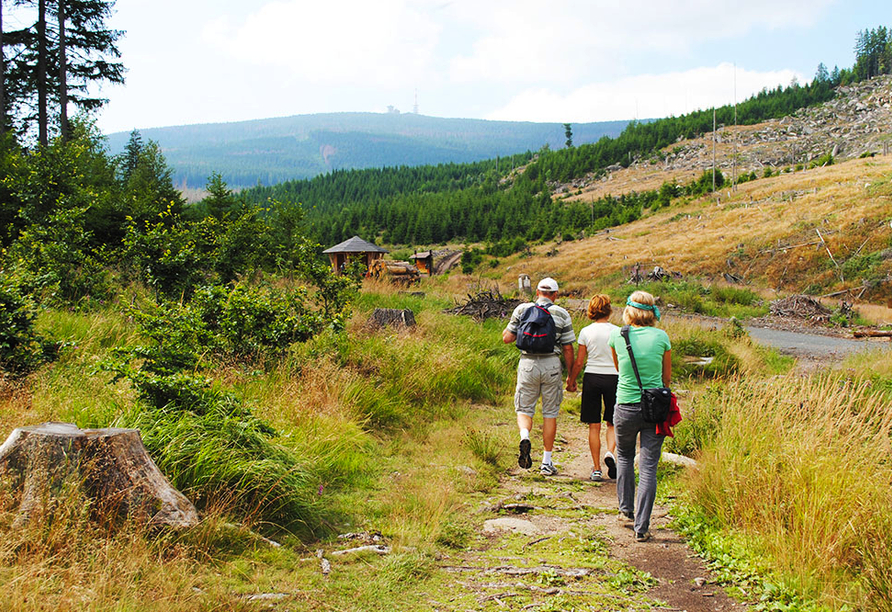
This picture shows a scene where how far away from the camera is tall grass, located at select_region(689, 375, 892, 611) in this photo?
319 centimetres

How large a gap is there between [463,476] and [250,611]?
112 inches

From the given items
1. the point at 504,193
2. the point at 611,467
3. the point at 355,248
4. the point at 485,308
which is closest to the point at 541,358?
the point at 611,467

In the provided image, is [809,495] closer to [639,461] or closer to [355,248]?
[639,461]

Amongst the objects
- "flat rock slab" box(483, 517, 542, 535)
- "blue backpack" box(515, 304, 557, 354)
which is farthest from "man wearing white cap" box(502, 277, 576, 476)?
"flat rock slab" box(483, 517, 542, 535)

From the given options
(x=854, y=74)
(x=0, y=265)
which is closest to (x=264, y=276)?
(x=0, y=265)

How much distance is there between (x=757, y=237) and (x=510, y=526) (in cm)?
3968

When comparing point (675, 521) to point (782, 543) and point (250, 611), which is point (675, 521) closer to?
point (782, 543)

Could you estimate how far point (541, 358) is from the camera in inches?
240

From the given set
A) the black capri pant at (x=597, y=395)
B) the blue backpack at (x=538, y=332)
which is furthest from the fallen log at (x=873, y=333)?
the blue backpack at (x=538, y=332)

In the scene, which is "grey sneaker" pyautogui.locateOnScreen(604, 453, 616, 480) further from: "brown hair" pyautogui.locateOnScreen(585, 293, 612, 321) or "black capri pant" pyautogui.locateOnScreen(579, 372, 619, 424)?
"brown hair" pyautogui.locateOnScreen(585, 293, 612, 321)

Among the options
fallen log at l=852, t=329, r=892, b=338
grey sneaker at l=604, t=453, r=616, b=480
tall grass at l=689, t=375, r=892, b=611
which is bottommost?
fallen log at l=852, t=329, r=892, b=338

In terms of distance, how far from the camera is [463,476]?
5523mm

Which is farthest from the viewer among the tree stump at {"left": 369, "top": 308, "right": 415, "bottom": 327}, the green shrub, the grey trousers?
the tree stump at {"left": 369, "top": 308, "right": 415, "bottom": 327}

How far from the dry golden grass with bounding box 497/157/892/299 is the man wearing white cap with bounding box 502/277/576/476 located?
92.3 feet
